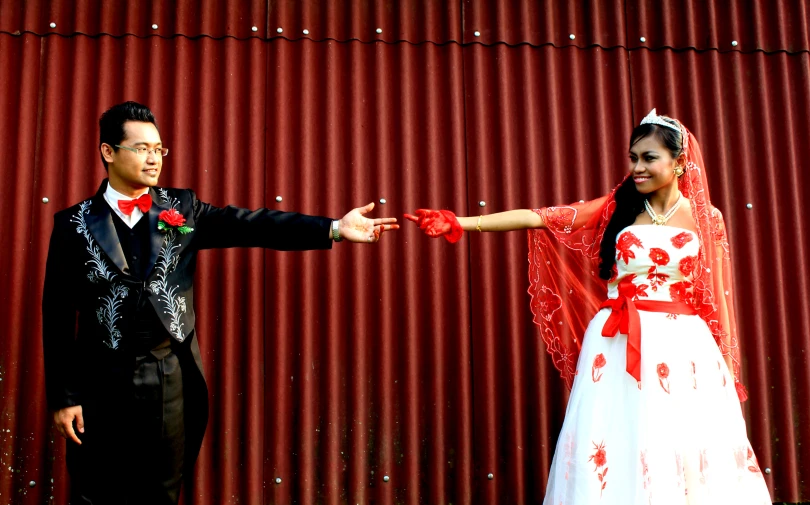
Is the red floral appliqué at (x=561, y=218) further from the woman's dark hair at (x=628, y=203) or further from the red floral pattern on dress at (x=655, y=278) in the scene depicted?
the red floral pattern on dress at (x=655, y=278)

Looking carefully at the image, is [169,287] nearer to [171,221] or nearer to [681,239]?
[171,221]

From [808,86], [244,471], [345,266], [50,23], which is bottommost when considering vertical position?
[244,471]

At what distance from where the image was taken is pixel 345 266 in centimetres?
371

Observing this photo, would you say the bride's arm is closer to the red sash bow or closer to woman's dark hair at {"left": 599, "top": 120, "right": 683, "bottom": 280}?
woman's dark hair at {"left": 599, "top": 120, "right": 683, "bottom": 280}

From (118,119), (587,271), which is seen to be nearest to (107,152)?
(118,119)

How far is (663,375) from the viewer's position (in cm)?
281

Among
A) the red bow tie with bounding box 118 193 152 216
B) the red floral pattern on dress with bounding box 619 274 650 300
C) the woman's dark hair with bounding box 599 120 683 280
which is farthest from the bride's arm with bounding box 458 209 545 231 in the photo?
the red bow tie with bounding box 118 193 152 216

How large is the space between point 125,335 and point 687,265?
86.5 inches

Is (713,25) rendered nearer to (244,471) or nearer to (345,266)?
(345,266)

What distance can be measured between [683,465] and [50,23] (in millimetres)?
3612

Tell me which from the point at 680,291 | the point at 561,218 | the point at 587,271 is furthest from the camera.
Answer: the point at 587,271

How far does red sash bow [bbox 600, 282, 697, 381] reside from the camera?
2.80 metres

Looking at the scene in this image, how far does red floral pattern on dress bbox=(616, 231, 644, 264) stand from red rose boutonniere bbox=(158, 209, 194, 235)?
176 cm

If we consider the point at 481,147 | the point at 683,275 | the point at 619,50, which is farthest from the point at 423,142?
the point at 683,275
